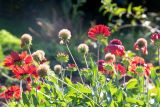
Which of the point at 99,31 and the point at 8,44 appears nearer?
the point at 99,31

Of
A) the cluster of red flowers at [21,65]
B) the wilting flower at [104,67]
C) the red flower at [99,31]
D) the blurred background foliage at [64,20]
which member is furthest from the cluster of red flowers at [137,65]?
the blurred background foliage at [64,20]

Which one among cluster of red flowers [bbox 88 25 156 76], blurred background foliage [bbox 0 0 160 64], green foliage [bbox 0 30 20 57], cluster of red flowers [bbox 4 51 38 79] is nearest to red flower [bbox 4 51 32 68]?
cluster of red flowers [bbox 4 51 38 79]

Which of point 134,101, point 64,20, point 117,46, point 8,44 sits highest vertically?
point 64,20

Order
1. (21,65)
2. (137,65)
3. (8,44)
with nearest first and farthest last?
(21,65) → (137,65) → (8,44)

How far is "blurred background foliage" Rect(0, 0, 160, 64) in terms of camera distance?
6.70 m

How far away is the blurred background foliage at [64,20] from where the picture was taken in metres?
6.70

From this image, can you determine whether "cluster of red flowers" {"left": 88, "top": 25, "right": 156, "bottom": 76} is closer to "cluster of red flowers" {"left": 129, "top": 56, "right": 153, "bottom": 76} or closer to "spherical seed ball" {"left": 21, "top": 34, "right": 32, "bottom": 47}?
"cluster of red flowers" {"left": 129, "top": 56, "right": 153, "bottom": 76}

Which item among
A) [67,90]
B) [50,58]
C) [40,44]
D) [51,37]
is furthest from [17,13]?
[67,90]

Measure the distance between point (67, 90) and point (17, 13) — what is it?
22.9 ft

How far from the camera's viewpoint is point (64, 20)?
8359 mm

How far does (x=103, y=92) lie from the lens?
2688mm

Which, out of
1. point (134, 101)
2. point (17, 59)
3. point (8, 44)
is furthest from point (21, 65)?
point (8, 44)

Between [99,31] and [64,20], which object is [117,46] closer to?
[99,31]

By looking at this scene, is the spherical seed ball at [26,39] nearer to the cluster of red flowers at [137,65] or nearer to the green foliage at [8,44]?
the cluster of red flowers at [137,65]
